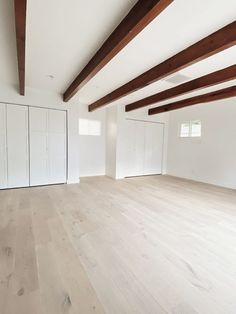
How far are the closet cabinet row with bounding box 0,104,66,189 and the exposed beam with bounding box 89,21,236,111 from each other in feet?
7.98

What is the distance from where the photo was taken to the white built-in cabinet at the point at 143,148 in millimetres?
5969

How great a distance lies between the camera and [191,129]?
589 cm

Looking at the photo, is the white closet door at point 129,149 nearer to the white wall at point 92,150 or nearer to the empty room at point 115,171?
the empty room at point 115,171

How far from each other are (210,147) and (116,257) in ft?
15.6

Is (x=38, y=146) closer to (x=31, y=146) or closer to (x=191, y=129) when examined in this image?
(x=31, y=146)

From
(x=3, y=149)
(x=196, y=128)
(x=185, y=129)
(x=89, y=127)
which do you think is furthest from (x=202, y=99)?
(x=3, y=149)

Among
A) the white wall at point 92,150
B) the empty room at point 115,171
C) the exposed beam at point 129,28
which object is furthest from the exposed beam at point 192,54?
the white wall at point 92,150

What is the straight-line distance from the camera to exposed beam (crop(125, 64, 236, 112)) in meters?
2.82

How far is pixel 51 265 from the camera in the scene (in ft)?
5.42

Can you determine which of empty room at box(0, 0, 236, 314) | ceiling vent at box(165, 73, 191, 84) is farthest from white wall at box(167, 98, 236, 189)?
ceiling vent at box(165, 73, 191, 84)

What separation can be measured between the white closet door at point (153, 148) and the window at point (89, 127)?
6.03 ft

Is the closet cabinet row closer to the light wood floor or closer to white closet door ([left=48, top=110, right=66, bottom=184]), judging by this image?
white closet door ([left=48, top=110, right=66, bottom=184])

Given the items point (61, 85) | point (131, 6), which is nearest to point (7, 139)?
point (61, 85)

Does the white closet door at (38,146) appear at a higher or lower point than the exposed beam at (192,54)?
lower
